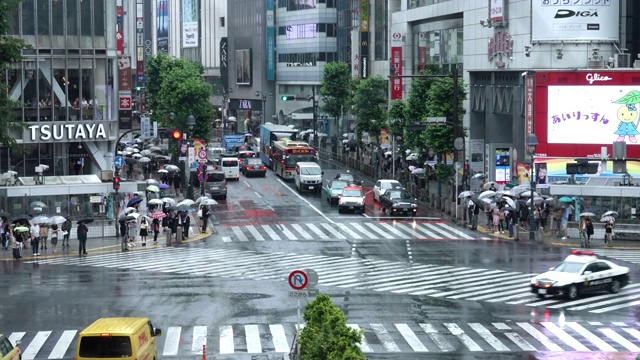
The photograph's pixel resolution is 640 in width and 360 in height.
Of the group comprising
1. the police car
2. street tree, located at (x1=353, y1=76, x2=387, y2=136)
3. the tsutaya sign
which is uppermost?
street tree, located at (x1=353, y1=76, x2=387, y2=136)

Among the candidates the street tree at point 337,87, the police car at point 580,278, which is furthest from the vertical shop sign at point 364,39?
the police car at point 580,278

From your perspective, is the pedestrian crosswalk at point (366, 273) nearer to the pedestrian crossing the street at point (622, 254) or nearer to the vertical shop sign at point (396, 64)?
the pedestrian crossing the street at point (622, 254)

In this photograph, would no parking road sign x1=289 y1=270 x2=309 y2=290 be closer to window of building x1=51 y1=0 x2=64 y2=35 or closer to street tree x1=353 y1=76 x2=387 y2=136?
window of building x1=51 y1=0 x2=64 y2=35

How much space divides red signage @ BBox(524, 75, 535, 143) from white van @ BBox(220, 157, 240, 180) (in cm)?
2472

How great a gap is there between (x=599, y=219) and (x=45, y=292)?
30.4m

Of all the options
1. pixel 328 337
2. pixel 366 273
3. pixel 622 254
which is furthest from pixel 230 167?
pixel 328 337

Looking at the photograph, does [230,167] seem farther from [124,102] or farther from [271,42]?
[271,42]

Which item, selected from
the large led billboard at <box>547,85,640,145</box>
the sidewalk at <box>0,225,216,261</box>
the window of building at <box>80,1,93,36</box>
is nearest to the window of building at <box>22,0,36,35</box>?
the window of building at <box>80,1,93,36</box>

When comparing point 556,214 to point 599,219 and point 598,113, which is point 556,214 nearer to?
point 599,219

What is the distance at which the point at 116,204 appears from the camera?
59.4m

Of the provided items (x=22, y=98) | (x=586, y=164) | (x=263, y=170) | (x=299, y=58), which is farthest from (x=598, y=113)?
(x=299, y=58)

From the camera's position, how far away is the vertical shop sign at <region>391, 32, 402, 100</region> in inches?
3930

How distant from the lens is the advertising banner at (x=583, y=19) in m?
73.6

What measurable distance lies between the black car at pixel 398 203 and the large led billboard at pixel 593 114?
1147cm
